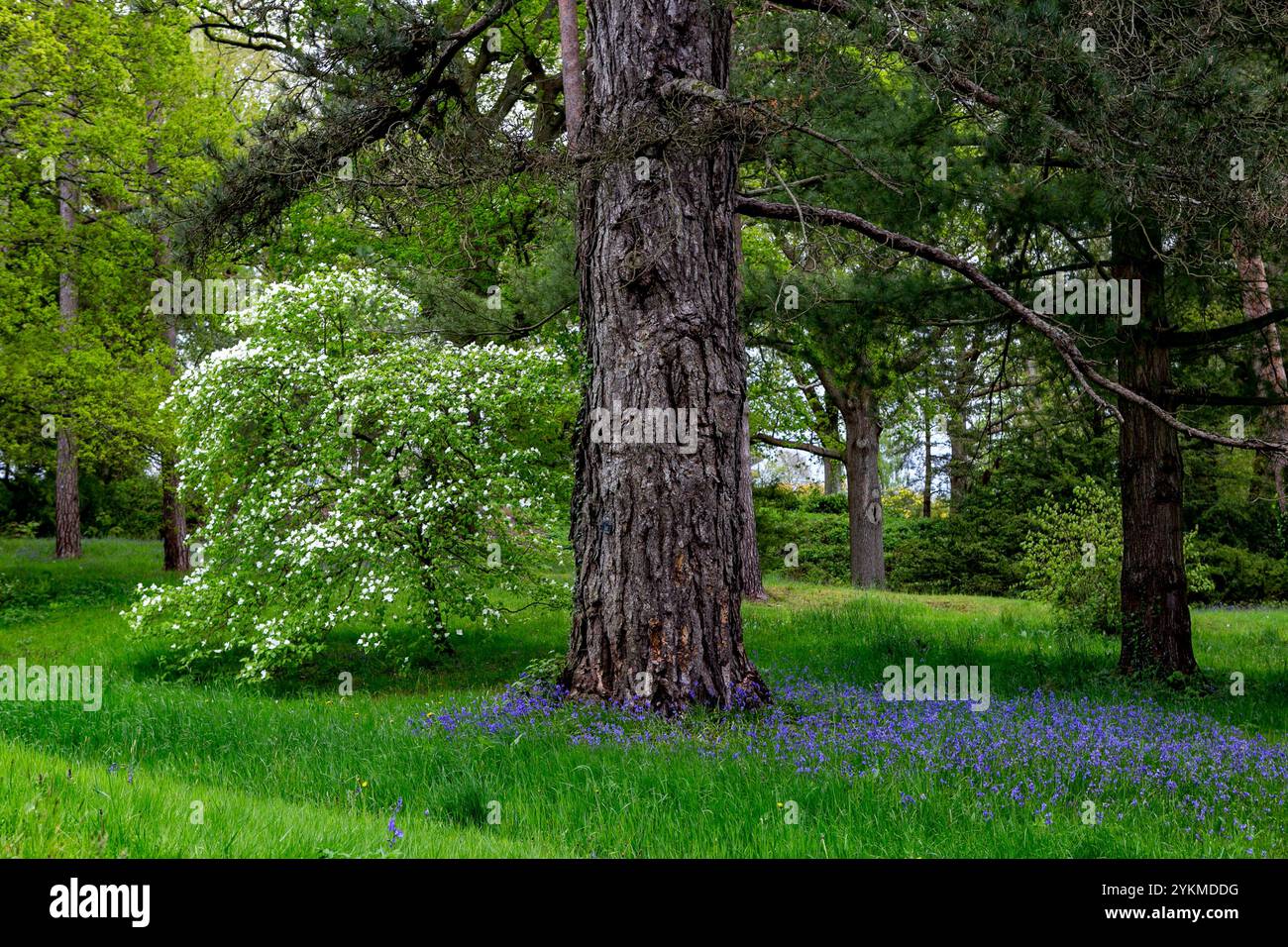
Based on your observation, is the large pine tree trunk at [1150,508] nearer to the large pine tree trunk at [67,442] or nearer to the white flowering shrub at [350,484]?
the white flowering shrub at [350,484]

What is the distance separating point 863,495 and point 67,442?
52.1 ft

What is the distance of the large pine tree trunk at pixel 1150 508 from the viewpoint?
890 cm

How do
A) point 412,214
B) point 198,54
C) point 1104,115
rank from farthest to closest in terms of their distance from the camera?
1. point 198,54
2. point 412,214
3. point 1104,115

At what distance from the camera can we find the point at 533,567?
32.8 ft

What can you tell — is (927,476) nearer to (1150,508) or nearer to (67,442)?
(1150,508)

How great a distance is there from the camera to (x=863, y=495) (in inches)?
778

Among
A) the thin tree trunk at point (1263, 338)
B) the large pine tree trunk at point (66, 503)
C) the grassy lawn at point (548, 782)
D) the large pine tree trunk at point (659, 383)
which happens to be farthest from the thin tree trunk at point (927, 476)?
the large pine tree trunk at point (659, 383)

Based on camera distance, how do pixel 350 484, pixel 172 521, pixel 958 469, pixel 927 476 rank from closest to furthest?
pixel 350 484 → pixel 172 521 → pixel 958 469 → pixel 927 476

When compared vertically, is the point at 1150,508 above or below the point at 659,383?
below

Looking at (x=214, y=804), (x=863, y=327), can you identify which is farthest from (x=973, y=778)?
(x=863, y=327)

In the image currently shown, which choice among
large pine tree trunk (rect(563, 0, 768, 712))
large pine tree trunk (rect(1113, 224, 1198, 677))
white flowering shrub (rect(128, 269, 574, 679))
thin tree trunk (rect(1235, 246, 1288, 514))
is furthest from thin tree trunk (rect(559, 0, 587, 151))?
thin tree trunk (rect(1235, 246, 1288, 514))

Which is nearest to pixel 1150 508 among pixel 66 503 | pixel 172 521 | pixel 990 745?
pixel 990 745

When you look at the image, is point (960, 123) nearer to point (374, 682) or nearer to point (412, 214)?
point (412, 214)
